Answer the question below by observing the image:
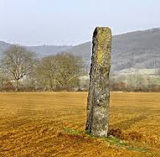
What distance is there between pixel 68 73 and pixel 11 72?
15.5m

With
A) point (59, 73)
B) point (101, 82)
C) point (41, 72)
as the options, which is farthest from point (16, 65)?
point (101, 82)

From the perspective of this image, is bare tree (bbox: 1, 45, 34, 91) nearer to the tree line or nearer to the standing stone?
the tree line

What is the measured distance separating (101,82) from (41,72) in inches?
3688

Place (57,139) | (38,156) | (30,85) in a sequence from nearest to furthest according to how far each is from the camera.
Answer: (38,156) → (57,139) → (30,85)

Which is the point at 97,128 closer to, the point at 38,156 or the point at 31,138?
the point at 31,138

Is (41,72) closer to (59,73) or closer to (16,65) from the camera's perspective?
(59,73)

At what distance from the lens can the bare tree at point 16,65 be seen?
→ 4309 inches

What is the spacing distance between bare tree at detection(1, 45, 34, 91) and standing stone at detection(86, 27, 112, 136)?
3569 inches

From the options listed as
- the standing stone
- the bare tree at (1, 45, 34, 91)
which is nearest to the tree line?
the bare tree at (1, 45, 34, 91)

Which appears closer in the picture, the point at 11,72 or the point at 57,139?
the point at 57,139

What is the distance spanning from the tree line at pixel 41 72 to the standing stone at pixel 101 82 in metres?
86.7

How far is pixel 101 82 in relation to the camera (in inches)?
643

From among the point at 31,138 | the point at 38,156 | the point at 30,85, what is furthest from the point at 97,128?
the point at 30,85

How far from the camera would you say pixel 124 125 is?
22.2m
